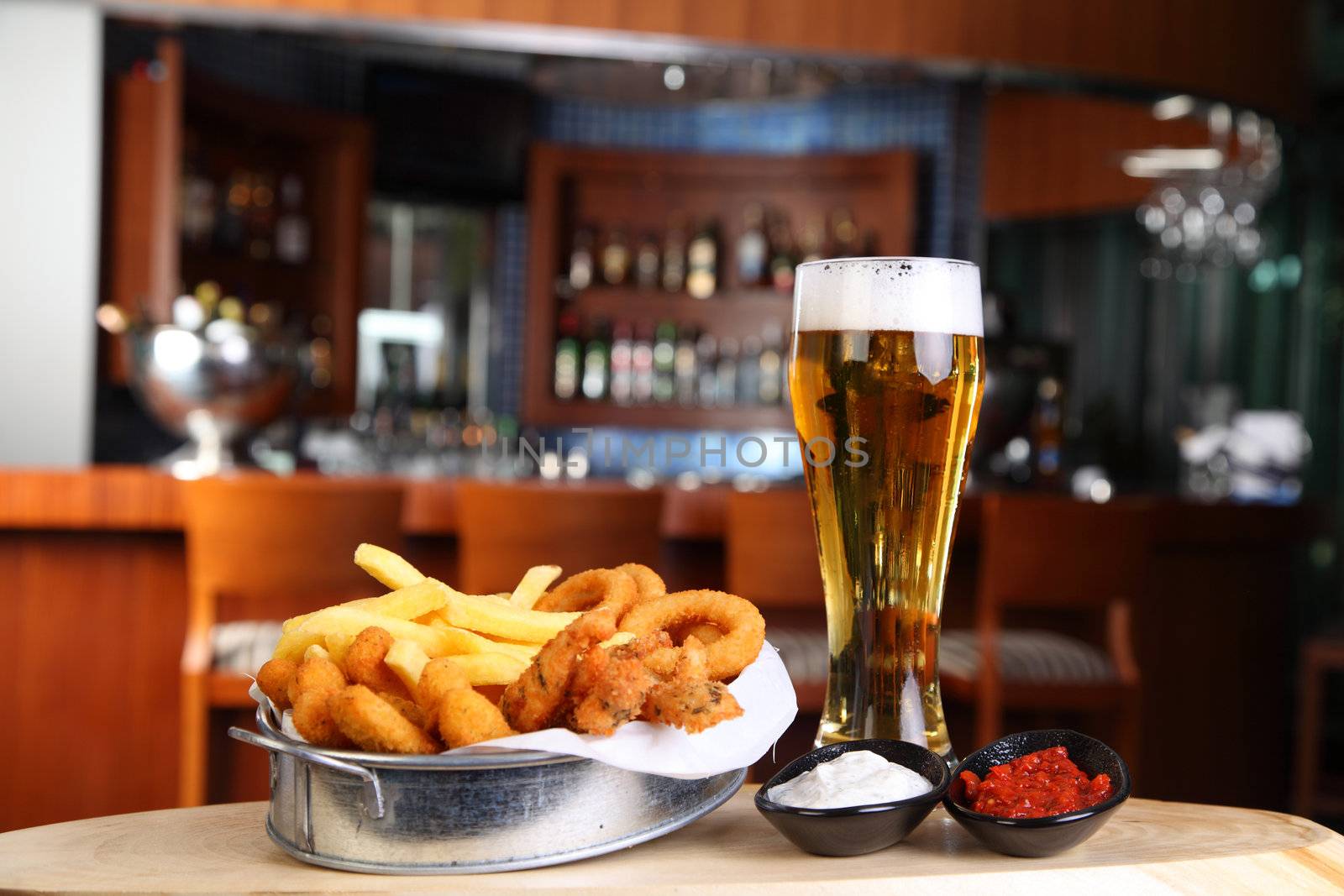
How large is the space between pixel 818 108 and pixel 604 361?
1438 millimetres

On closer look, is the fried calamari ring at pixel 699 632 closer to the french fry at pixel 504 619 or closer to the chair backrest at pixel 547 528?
the french fry at pixel 504 619

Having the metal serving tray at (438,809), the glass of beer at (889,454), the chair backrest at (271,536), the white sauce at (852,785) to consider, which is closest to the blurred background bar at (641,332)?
the chair backrest at (271,536)

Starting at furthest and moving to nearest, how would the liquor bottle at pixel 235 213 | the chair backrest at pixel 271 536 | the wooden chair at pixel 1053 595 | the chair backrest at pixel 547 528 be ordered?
1. the liquor bottle at pixel 235 213
2. the wooden chair at pixel 1053 595
3. the chair backrest at pixel 547 528
4. the chair backrest at pixel 271 536

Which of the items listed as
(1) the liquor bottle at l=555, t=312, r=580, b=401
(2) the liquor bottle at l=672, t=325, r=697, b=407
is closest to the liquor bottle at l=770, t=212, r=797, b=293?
(2) the liquor bottle at l=672, t=325, r=697, b=407

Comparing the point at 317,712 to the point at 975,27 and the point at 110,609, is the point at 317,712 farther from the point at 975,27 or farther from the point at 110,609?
the point at 975,27

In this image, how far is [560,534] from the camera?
2.52 meters

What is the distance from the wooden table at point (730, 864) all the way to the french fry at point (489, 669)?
0.41ft

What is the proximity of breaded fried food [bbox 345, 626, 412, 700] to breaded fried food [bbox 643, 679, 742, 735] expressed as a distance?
0.52 ft

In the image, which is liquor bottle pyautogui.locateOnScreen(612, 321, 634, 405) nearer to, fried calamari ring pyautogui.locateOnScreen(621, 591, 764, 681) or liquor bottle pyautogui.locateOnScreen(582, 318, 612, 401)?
liquor bottle pyautogui.locateOnScreen(582, 318, 612, 401)

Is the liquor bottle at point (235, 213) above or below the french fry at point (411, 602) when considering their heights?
above

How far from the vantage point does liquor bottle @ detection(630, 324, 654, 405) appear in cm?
583

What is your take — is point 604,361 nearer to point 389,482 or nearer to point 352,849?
point 389,482

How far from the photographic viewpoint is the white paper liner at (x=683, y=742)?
2.38 feet

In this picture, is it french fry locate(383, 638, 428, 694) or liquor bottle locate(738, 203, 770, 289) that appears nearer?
french fry locate(383, 638, 428, 694)
